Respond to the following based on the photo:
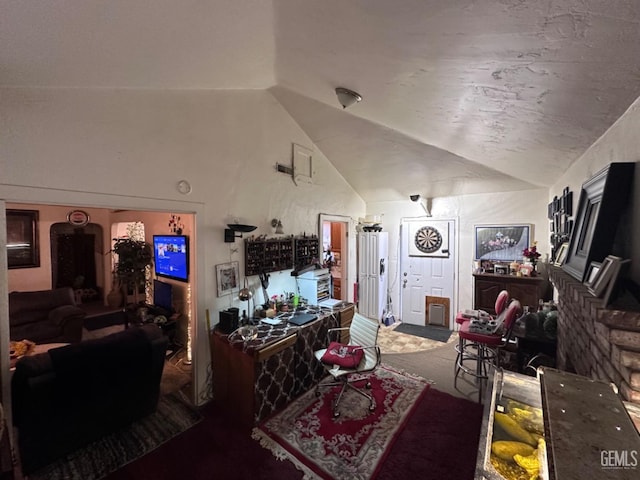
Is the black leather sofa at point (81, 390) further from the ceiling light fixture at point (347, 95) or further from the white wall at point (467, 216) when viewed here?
the white wall at point (467, 216)

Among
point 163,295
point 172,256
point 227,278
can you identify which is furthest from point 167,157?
point 163,295

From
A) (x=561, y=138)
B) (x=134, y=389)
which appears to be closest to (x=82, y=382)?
(x=134, y=389)

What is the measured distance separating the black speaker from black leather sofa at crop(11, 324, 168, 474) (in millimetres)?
525

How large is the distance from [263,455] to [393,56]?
9.98ft

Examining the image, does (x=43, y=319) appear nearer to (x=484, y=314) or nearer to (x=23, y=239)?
(x=23, y=239)

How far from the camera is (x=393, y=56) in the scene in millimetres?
1693

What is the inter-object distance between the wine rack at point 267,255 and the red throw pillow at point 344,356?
122cm

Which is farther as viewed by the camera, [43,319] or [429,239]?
[429,239]

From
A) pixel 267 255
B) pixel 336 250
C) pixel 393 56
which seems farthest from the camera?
pixel 336 250

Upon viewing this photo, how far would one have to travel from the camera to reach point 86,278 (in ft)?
20.8

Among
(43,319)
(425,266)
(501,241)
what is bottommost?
(43,319)

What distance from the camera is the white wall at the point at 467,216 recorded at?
4.12m

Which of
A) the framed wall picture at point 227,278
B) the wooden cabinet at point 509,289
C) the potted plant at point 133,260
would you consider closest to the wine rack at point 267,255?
the framed wall picture at point 227,278

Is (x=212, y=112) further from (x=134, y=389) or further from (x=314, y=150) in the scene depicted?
(x=134, y=389)
